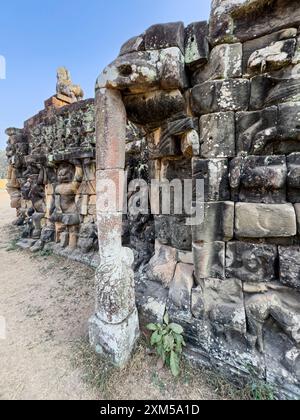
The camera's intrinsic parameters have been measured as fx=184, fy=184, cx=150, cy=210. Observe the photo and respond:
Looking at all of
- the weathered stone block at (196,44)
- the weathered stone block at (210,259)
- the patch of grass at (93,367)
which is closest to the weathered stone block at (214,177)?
the weathered stone block at (210,259)

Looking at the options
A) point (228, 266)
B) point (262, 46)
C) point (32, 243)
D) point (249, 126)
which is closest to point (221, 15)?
point (262, 46)

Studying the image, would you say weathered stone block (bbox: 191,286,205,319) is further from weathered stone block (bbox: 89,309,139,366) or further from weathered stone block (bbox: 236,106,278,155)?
weathered stone block (bbox: 236,106,278,155)

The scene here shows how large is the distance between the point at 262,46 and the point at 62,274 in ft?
15.9

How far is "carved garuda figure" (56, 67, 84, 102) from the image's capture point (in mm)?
6039

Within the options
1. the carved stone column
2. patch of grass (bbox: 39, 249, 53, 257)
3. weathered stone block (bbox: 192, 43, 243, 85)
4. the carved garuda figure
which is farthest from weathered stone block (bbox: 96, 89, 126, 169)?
the carved garuda figure

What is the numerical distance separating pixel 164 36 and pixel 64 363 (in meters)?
3.42

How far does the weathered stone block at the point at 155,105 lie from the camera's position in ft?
6.04

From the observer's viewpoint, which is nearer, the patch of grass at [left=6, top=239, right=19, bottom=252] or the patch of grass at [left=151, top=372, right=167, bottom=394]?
the patch of grass at [left=151, top=372, right=167, bottom=394]

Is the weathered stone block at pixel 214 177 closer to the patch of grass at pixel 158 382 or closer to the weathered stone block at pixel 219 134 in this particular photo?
the weathered stone block at pixel 219 134

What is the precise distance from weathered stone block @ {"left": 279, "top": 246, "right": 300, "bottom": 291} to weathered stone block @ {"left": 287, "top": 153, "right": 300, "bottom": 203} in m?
0.44

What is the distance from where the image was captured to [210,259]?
187 centimetres

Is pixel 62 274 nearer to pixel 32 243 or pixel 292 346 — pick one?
Answer: pixel 32 243

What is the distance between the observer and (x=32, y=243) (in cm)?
591

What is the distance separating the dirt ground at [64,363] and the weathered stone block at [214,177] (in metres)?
1.70
